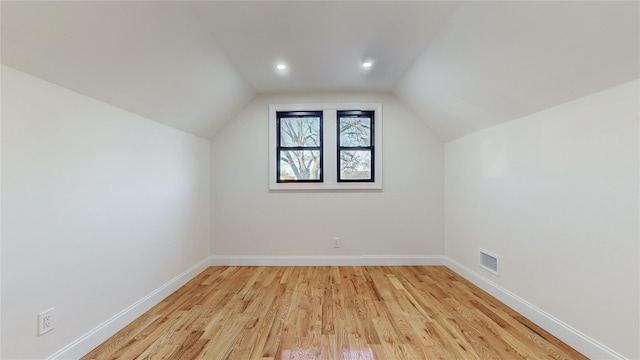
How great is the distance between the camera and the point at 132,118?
2174 millimetres

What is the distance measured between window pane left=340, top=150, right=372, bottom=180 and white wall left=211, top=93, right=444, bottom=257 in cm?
24

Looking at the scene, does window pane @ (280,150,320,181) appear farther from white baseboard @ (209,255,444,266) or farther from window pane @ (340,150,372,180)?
white baseboard @ (209,255,444,266)

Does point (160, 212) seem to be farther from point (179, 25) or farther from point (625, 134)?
point (625, 134)

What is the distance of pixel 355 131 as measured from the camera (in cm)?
371

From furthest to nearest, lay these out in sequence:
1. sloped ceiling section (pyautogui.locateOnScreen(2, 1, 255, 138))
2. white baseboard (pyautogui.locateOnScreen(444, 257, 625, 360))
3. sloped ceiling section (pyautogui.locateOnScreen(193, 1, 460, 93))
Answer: sloped ceiling section (pyautogui.locateOnScreen(193, 1, 460, 93)) < white baseboard (pyautogui.locateOnScreen(444, 257, 625, 360)) < sloped ceiling section (pyautogui.locateOnScreen(2, 1, 255, 138))

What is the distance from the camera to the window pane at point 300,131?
146 inches

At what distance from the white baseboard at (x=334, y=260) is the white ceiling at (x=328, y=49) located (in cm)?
181

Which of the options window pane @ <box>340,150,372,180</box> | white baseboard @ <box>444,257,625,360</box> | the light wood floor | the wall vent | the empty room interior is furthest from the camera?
window pane @ <box>340,150,372,180</box>

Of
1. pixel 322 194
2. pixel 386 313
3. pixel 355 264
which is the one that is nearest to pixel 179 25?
pixel 322 194

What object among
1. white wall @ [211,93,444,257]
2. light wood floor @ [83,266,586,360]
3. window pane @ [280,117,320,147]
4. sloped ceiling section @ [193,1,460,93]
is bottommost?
light wood floor @ [83,266,586,360]

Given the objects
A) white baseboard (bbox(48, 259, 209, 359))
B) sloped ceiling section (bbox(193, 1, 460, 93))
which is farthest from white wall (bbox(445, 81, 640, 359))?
white baseboard (bbox(48, 259, 209, 359))

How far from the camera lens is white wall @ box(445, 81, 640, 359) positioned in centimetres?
147

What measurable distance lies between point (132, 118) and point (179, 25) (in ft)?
2.96

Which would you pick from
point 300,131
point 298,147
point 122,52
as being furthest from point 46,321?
point 300,131
